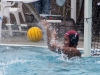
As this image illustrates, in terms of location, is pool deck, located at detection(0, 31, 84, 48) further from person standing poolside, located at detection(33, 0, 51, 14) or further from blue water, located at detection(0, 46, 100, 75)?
blue water, located at detection(0, 46, 100, 75)

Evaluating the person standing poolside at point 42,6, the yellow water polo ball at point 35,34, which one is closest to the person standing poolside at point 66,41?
the yellow water polo ball at point 35,34

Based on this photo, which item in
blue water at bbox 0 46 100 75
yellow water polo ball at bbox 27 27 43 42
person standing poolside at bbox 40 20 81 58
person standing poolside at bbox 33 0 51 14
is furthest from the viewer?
person standing poolside at bbox 33 0 51 14

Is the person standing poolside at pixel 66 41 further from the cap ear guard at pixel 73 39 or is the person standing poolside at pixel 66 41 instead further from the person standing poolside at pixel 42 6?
the person standing poolside at pixel 42 6

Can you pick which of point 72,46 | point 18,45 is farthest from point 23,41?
point 72,46

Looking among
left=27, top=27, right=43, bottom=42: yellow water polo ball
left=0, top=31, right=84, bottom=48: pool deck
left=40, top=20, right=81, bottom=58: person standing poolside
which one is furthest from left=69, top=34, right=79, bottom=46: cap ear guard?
left=27, top=27, right=43, bottom=42: yellow water polo ball

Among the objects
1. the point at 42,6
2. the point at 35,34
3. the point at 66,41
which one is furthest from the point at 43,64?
the point at 42,6

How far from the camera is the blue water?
22.0 ft

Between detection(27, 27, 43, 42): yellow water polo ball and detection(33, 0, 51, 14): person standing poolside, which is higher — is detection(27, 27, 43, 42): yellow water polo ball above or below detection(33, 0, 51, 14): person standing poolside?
below

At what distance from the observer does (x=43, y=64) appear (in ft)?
24.2

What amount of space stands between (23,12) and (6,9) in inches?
67.3

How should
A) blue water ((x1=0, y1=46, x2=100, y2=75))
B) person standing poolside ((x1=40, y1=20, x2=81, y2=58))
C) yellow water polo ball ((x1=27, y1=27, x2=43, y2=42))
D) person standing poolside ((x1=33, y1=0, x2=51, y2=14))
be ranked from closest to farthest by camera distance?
blue water ((x1=0, y1=46, x2=100, y2=75)) < person standing poolside ((x1=40, y1=20, x2=81, y2=58)) < yellow water polo ball ((x1=27, y1=27, x2=43, y2=42)) < person standing poolside ((x1=33, y1=0, x2=51, y2=14))

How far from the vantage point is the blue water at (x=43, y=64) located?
6699 millimetres

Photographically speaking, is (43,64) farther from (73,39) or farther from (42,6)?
(42,6)

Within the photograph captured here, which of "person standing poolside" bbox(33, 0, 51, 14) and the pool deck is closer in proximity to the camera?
the pool deck
